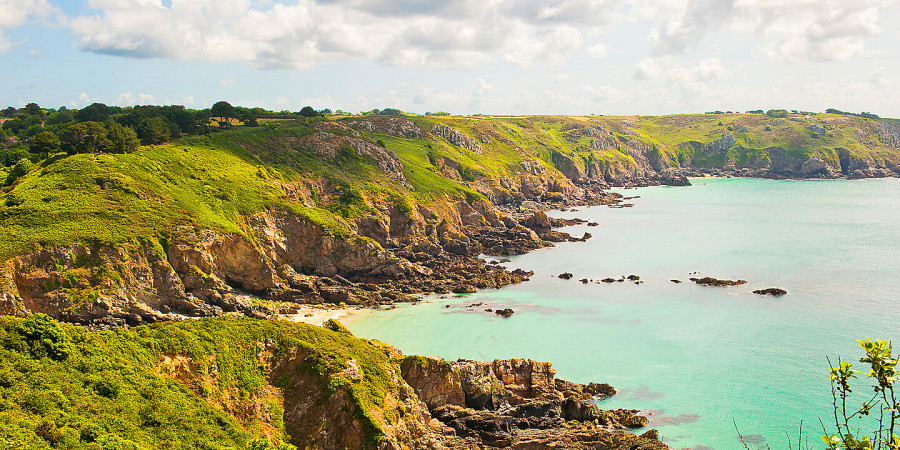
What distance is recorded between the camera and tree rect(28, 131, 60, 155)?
68188 millimetres

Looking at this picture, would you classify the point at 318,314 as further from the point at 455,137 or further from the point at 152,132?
the point at 455,137

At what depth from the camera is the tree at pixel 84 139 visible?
2630 inches

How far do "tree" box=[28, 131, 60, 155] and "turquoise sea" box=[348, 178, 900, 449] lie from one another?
45.7 meters

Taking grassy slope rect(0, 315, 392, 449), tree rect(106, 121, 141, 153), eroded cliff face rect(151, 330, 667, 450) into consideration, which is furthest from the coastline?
tree rect(106, 121, 141, 153)

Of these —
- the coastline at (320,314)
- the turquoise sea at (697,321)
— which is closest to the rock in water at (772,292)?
the turquoise sea at (697,321)

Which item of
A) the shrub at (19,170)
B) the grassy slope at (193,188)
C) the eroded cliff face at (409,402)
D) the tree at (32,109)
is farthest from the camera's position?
the tree at (32,109)

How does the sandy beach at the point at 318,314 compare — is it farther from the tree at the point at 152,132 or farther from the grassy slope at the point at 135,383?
the tree at the point at 152,132

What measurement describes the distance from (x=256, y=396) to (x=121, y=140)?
53.0 metres

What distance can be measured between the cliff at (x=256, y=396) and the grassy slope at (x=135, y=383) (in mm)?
52

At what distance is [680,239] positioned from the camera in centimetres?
9562

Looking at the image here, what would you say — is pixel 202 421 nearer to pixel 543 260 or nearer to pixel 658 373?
pixel 658 373

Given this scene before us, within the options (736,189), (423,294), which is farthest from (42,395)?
(736,189)

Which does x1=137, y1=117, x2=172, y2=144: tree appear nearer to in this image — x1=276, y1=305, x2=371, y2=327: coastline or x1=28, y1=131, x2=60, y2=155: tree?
x1=28, y1=131, x2=60, y2=155: tree

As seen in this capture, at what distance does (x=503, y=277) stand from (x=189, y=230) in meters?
35.7
